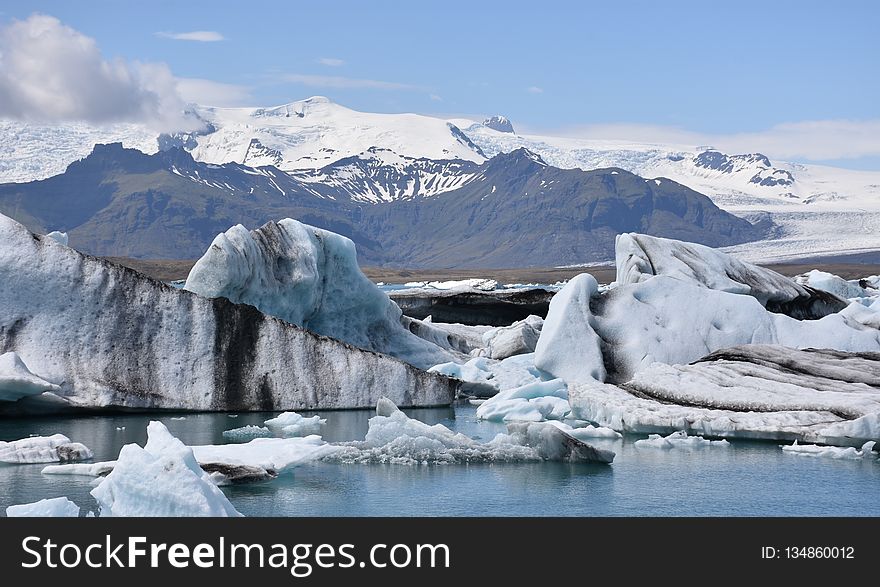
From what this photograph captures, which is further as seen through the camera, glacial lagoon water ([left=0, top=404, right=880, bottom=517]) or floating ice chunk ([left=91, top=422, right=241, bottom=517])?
glacial lagoon water ([left=0, top=404, right=880, bottom=517])

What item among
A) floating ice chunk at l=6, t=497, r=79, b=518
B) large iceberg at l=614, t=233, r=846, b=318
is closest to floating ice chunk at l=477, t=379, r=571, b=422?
large iceberg at l=614, t=233, r=846, b=318

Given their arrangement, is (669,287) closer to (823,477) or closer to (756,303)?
(756,303)

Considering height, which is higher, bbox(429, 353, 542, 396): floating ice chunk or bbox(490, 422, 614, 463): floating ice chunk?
bbox(429, 353, 542, 396): floating ice chunk

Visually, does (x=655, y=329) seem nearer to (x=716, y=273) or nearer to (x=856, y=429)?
(x=716, y=273)

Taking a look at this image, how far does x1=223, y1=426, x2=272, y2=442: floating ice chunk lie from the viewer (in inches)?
596

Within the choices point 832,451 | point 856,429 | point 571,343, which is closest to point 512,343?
point 571,343

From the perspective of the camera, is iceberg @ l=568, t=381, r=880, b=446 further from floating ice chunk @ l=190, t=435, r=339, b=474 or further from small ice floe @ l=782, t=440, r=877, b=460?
floating ice chunk @ l=190, t=435, r=339, b=474

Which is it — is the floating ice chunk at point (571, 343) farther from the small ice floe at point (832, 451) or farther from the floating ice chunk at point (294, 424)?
the small ice floe at point (832, 451)

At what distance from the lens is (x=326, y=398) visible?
1816cm

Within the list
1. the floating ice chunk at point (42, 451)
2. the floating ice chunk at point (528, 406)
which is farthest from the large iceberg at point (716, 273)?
the floating ice chunk at point (42, 451)

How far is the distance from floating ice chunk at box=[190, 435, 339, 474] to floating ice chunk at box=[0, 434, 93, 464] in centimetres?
136

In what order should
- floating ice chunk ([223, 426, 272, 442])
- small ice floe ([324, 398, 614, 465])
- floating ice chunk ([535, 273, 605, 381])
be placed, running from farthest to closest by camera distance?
1. floating ice chunk ([535, 273, 605, 381])
2. floating ice chunk ([223, 426, 272, 442])
3. small ice floe ([324, 398, 614, 465])

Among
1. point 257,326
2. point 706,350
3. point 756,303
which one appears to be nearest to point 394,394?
point 257,326
